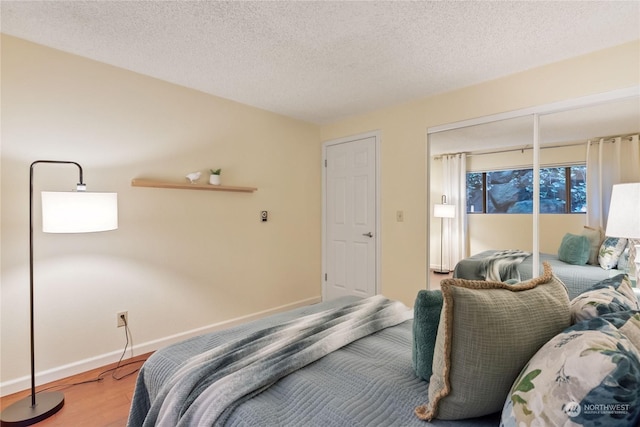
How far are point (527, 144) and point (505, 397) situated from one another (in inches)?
95.3

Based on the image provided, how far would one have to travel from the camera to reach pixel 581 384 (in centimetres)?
74

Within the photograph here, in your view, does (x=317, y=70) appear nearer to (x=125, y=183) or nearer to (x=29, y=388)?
(x=125, y=183)

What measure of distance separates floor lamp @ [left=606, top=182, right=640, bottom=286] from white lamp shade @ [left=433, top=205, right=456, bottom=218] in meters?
1.36

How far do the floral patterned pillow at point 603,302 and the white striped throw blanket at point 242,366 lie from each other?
2.94 ft

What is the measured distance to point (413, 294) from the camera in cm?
340

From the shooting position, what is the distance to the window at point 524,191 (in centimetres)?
250

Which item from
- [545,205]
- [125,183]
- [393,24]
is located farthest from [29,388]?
[545,205]

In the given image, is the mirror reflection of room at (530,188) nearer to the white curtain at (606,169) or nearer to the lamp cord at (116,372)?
the white curtain at (606,169)

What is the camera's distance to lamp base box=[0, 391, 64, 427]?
6.10 ft

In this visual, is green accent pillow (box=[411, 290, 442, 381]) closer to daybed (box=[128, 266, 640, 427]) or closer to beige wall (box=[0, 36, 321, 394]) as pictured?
daybed (box=[128, 266, 640, 427])

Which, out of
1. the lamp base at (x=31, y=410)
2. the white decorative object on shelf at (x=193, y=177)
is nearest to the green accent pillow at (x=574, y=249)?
the white decorative object on shelf at (x=193, y=177)

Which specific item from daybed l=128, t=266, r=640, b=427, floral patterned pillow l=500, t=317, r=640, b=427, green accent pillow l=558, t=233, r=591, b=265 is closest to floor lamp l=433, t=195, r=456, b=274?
green accent pillow l=558, t=233, r=591, b=265

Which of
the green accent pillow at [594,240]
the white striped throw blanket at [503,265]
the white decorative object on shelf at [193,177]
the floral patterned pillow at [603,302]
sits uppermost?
the white decorative object on shelf at [193,177]

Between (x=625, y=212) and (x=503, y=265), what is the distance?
3.89ft
